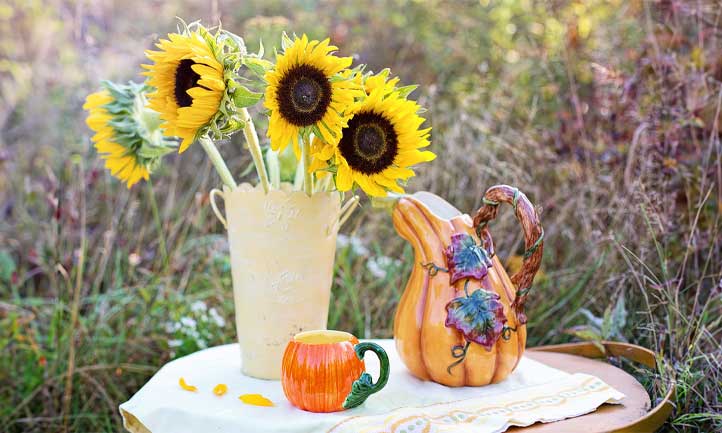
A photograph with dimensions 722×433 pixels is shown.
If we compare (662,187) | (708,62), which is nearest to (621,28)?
(708,62)

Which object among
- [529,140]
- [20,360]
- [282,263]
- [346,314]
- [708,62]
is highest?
[708,62]

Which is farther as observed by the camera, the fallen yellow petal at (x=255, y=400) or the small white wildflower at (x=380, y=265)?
the small white wildflower at (x=380, y=265)

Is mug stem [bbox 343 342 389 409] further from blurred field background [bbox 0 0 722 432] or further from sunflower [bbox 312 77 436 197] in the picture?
blurred field background [bbox 0 0 722 432]

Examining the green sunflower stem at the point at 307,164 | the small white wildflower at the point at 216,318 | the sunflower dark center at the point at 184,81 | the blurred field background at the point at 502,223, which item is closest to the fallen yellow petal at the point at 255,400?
the green sunflower stem at the point at 307,164

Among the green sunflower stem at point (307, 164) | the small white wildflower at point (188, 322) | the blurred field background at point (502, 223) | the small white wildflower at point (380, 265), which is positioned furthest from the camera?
the small white wildflower at point (380, 265)

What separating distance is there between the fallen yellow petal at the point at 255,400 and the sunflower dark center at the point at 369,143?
408 mm

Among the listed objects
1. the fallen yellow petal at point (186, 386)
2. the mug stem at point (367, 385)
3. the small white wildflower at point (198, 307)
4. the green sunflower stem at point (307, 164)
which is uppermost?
the green sunflower stem at point (307, 164)

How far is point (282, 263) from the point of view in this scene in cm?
Answer: 126

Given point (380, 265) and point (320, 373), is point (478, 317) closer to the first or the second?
point (320, 373)

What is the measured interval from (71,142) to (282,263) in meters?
2.03

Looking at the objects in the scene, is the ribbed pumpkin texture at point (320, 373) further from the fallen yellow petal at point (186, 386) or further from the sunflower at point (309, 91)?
the sunflower at point (309, 91)

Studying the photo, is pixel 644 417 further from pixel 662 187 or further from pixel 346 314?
pixel 346 314

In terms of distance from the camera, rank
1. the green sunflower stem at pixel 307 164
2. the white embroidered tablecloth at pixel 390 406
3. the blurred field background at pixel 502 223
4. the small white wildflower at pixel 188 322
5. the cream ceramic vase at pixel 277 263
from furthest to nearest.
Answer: the small white wildflower at pixel 188 322
the blurred field background at pixel 502 223
the cream ceramic vase at pixel 277 263
the green sunflower stem at pixel 307 164
the white embroidered tablecloth at pixel 390 406

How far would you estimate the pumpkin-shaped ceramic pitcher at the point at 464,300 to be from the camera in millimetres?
1173
